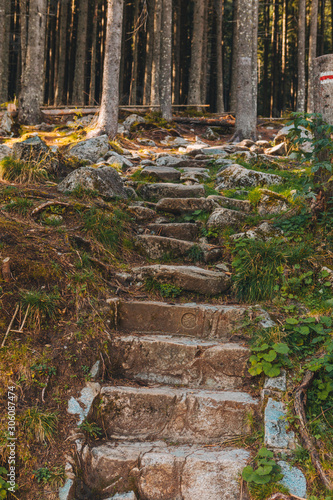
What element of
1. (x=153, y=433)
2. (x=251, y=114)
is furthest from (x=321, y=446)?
(x=251, y=114)

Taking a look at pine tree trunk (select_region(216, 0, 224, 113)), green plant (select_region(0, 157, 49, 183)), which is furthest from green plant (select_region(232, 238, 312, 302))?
pine tree trunk (select_region(216, 0, 224, 113))

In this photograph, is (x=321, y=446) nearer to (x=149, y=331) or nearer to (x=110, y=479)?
(x=110, y=479)

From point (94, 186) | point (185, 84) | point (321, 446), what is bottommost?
point (321, 446)

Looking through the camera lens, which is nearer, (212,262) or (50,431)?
(50,431)

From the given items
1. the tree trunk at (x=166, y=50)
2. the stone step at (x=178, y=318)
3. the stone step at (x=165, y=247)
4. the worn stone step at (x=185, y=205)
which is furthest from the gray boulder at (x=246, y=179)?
the tree trunk at (x=166, y=50)

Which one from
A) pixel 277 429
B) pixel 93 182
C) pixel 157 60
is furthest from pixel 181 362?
pixel 157 60

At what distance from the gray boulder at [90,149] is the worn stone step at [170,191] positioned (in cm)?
197

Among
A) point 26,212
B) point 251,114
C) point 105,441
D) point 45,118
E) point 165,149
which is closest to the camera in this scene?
point 105,441

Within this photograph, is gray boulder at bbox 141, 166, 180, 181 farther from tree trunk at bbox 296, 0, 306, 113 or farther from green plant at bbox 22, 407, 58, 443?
tree trunk at bbox 296, 0, 306, 113

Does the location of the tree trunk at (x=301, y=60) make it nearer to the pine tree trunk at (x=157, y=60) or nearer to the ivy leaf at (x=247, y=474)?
the pine tree trunk at (x=157, y=60)

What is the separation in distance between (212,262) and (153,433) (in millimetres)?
2180

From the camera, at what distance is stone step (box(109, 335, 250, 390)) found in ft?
10.6

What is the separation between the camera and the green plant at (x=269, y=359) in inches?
117

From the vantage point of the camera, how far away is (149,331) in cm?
365
